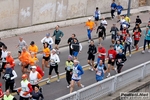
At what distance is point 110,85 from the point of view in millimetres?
14609

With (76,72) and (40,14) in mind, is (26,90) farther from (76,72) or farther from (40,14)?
(40,14)

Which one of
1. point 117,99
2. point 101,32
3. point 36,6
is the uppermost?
point 36,6

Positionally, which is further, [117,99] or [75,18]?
[75,18]

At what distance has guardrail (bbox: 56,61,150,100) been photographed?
1302 centimetres

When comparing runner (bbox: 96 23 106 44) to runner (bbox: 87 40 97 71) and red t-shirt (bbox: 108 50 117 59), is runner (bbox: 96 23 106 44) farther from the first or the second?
red t-shirt (bbox: 108 50 117 59)

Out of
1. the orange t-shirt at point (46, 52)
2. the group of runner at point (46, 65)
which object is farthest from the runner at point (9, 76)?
the orange t-shirt at point (46, 52)

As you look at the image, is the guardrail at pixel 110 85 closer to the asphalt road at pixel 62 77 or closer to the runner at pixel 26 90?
the runner at pixel 26 90

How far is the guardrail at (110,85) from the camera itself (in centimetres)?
1302

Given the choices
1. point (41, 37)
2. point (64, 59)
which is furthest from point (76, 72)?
Answer: point (41, 37)

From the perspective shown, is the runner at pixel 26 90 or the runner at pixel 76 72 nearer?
the runner at pixel 26 90

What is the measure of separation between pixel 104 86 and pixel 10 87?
375 cm

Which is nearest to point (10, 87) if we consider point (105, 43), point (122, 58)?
point (122, 58)

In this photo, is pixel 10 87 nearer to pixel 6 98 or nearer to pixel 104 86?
pixel 6 98

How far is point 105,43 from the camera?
25.6 meters
